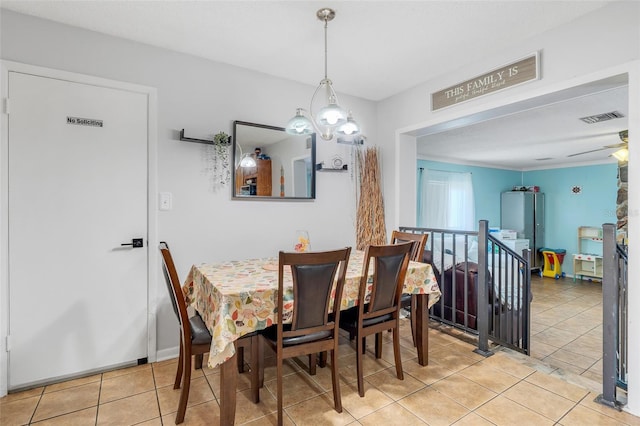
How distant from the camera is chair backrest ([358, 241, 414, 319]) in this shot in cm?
197

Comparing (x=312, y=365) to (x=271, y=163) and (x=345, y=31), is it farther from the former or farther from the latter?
(x=345, y=31)

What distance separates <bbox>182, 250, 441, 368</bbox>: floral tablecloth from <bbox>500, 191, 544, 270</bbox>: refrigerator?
5944 mm

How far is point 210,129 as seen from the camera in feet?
9.10

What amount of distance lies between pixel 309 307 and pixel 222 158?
5.30 ft

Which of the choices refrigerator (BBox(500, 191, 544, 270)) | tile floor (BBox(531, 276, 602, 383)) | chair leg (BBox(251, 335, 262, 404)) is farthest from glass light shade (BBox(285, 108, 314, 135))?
refrigerator (BBox(500, 191, 544, 270))

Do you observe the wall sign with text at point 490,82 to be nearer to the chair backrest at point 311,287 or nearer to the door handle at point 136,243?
the chair backrest at point 311,287

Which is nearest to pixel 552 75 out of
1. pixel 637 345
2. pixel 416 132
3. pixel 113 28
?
pixel 416 132

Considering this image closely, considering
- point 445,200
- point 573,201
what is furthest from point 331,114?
point 573,201

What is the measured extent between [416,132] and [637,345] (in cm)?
237

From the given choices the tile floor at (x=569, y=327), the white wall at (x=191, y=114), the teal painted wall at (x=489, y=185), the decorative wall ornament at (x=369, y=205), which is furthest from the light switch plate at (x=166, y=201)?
the teal painted wall at (x=489, y=185)

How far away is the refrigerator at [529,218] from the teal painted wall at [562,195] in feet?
0.77

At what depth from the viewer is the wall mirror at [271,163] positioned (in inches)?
114

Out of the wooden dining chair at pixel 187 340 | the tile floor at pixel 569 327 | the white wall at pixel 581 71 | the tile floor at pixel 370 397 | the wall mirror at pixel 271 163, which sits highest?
the white wall at pixel 581 71

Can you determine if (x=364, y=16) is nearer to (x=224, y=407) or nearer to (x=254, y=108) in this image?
(x=254, y=108)
